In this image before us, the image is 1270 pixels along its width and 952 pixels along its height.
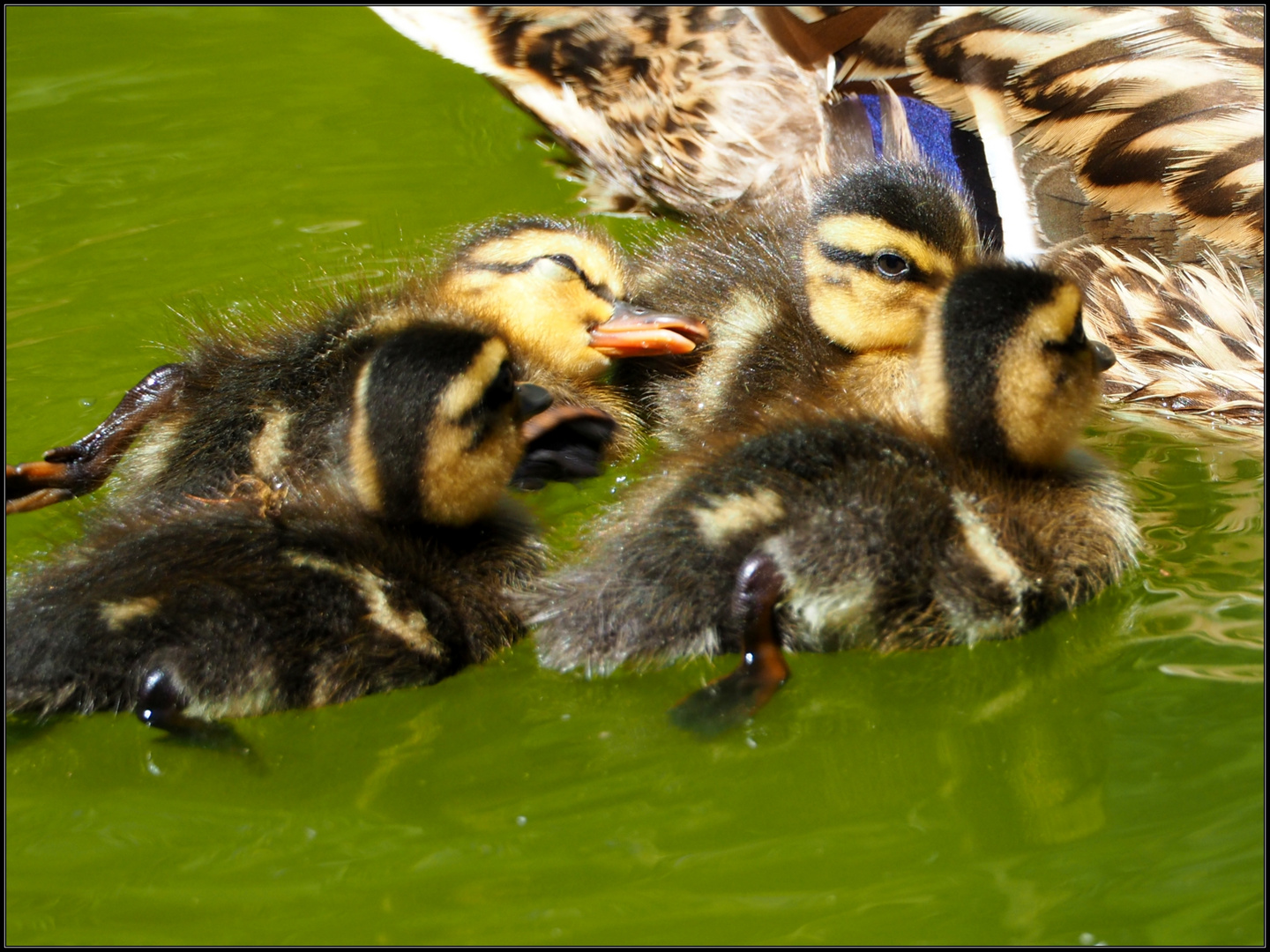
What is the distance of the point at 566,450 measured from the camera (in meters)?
2.59

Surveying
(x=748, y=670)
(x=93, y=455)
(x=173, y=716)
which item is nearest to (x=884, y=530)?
(x=748, y=670)

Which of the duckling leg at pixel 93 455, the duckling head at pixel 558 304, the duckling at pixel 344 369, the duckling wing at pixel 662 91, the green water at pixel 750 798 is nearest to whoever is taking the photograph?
the green water at pixel 750 798

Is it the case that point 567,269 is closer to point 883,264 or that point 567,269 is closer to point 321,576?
point 883,264

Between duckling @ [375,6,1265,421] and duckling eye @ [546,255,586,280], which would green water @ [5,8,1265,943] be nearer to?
duckling @ [375,6,1265,421]

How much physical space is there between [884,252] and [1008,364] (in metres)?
0.40

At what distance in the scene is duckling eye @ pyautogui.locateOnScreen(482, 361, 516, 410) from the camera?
220cm

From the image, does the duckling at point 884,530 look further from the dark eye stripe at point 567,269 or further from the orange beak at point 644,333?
the dark eye stripe at point 567,269

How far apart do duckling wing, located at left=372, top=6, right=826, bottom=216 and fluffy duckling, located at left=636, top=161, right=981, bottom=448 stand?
1.74ft

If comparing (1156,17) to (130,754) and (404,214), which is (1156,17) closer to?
(404,214)

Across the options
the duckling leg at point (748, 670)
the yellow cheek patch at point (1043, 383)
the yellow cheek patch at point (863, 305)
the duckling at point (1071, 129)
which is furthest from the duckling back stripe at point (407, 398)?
the duckling at point (1071, 129)

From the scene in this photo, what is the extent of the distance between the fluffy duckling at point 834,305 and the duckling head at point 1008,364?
0.13 m

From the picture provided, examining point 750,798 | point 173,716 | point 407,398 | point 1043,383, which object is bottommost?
point 750,798

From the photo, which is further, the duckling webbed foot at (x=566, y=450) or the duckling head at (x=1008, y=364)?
the duckling webbed foot at (x=566, y=450)

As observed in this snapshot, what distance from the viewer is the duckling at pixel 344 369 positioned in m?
2.40
